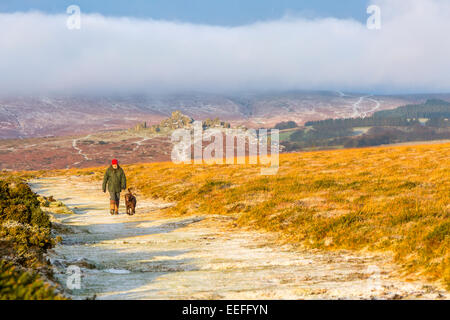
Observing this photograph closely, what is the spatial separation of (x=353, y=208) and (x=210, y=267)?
8.27 m

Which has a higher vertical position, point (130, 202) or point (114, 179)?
point (114, 179)

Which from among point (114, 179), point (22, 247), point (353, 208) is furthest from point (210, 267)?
point (114, 179)

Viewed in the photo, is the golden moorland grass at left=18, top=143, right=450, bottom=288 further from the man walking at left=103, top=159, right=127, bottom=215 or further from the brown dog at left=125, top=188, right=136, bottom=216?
the man walking at left=103, top=159, right=127, bottom=215

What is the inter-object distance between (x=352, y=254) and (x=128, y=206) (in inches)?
501

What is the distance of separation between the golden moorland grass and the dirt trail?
0.98m

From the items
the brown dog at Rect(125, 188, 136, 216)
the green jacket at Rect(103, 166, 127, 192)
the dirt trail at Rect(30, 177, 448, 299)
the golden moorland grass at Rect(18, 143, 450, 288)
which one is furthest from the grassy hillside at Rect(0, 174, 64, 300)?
the golden moorland grass at Rect(18, 143, 450, 288)

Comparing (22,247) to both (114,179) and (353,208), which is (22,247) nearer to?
(114,179)

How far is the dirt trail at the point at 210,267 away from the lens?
8242 mm

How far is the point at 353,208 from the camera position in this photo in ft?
54.9

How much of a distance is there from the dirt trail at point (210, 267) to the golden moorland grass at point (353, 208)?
0.98 metres

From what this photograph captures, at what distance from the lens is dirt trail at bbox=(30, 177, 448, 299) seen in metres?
8.24

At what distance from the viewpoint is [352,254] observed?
1207 centimetres
